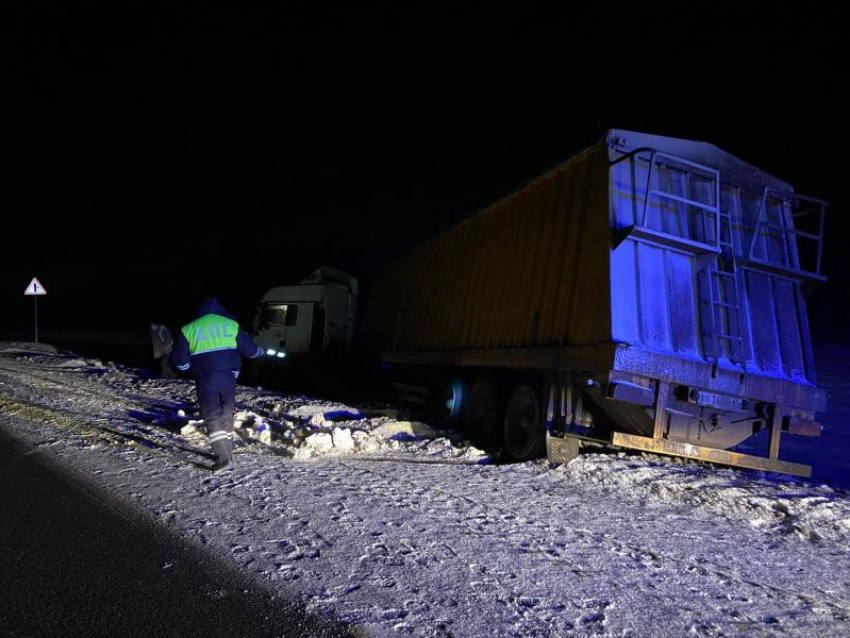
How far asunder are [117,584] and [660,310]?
5.04 metres

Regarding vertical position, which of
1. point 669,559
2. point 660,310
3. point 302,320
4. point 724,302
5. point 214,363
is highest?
point 724,302

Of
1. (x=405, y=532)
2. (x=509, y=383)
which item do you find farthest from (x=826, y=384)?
(x=405, y=532)

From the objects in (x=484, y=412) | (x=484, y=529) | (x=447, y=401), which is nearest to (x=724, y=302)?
(x=484, y=412)

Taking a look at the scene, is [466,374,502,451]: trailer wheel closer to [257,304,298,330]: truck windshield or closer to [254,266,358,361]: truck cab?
[254,266,358,361]: truck cab

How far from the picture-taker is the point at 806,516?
4.60 meters

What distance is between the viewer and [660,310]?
19.4 feet

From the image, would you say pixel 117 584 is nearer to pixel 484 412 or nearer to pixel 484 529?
pixel 484 529

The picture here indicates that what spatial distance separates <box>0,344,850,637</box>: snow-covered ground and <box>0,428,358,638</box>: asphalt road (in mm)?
182

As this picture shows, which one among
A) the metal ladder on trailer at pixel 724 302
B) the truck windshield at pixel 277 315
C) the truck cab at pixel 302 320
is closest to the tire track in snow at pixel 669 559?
the metal ladder on trailer at pixel 724 302

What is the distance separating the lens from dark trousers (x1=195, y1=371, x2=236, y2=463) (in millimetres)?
5473

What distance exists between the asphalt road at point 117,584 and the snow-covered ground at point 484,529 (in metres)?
0.18

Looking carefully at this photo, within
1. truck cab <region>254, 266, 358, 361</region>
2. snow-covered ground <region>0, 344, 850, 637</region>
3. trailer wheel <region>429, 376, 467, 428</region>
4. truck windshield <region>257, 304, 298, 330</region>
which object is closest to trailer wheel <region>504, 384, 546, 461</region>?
snow-covered ground <region>0, 344, 850, 637</region>

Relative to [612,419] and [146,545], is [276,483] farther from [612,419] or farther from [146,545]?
[612,419]

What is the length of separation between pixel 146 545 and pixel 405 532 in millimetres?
1612
